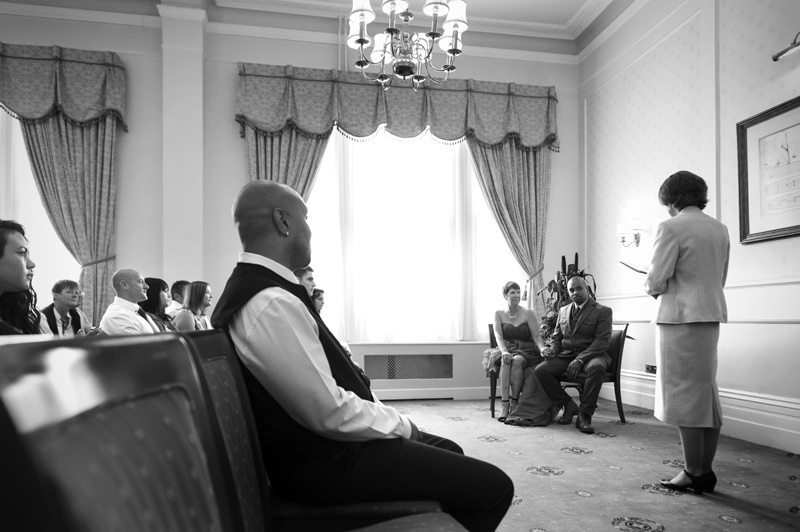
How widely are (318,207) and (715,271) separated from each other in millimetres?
4433

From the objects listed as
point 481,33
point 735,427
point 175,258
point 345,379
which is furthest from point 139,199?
point 735,427

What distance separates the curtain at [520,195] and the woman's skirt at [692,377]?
3.73 m

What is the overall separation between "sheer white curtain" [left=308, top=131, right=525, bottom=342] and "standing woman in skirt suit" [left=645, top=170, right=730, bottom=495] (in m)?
3.76

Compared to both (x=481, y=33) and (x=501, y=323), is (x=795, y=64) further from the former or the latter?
(x=481, y=33)

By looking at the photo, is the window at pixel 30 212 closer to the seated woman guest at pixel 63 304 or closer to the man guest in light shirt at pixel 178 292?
the man guest in light shirt at pixel 178 292

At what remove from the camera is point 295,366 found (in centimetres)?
122

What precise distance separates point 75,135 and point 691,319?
5.73m

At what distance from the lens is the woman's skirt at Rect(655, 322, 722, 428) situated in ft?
8.75

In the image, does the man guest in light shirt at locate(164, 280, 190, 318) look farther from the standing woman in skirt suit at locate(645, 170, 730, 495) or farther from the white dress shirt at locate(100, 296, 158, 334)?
the standing woman in skirt suit at locate(645, 170, 730, 495)

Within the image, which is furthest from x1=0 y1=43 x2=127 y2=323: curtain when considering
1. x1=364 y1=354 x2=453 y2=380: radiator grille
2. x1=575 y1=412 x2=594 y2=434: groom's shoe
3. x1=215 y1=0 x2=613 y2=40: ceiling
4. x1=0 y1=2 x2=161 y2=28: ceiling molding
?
x1=575 y1=412 x2=594 y2=434: groom's shoe

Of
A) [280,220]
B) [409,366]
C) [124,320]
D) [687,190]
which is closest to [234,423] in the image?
[280,220]

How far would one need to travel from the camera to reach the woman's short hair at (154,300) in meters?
4.07

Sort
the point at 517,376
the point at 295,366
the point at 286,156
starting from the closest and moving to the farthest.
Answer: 1. the point at 295,366
2. the point at 517,376
3. the point at 286,156

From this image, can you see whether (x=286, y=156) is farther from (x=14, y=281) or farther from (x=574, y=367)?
(x=14, y=281)
